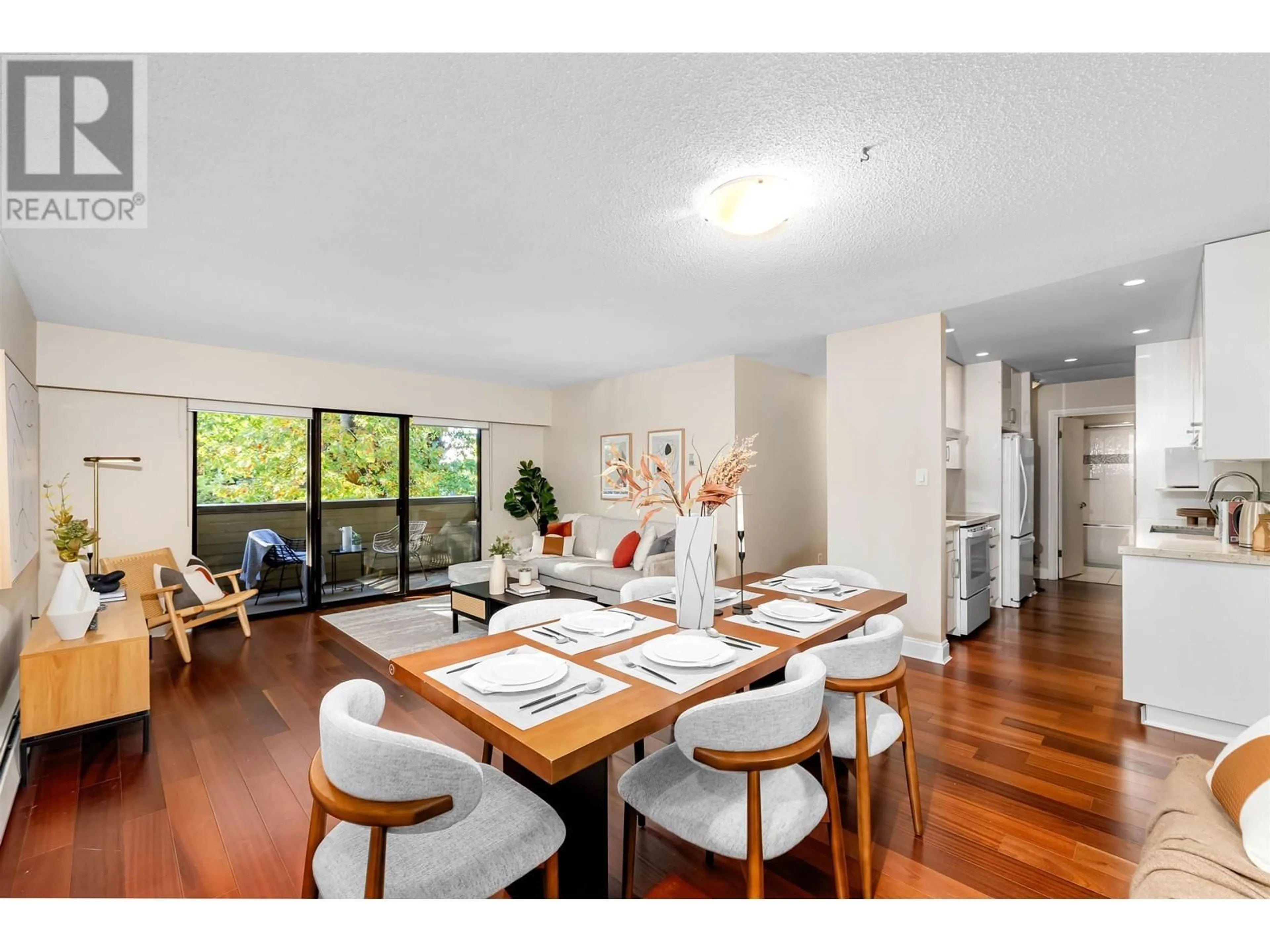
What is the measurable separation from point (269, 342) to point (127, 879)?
12.6 ft

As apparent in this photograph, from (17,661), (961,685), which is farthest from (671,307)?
(17,661)

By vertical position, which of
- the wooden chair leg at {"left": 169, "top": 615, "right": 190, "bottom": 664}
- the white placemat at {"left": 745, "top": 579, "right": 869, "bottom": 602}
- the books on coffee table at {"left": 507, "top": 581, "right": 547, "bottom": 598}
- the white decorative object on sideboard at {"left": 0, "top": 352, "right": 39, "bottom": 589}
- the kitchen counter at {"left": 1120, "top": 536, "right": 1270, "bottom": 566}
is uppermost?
the white decorative object on sideboard at {"left": 0, "top": 352, "right": 39, "bottom": 589}

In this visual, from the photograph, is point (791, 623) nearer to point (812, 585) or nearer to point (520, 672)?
point (812, 585)

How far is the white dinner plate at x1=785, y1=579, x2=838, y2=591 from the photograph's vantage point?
7.89 feet

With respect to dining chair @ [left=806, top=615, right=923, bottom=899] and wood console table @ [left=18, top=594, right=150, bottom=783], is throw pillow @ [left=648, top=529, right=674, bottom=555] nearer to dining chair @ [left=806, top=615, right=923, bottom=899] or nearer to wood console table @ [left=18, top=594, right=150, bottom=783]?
dining chair @ [left=806, top=615, right=923, bottom=899]

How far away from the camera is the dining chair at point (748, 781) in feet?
3.92

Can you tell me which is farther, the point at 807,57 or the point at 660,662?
the point at 660,662

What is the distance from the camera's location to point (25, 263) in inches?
109

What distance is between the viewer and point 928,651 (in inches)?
144

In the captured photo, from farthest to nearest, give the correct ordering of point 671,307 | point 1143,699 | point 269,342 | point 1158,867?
point 269,342 → point 671,307 → point 1143,699 → point 1158,867

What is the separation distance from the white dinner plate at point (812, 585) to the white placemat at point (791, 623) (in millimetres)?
299

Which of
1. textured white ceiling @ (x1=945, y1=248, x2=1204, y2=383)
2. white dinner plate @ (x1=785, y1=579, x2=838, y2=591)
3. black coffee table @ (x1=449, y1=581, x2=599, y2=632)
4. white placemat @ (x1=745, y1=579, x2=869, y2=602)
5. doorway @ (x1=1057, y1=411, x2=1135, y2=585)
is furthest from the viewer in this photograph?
doorway @ (x1=1057, y1=411, x2=1135, y2=585)

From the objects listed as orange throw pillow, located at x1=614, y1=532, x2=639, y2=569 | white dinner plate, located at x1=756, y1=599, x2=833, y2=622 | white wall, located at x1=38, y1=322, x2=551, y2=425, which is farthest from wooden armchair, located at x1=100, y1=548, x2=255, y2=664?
white dinner plate, located at x1=756, y1=599, x2=833, y2=622
